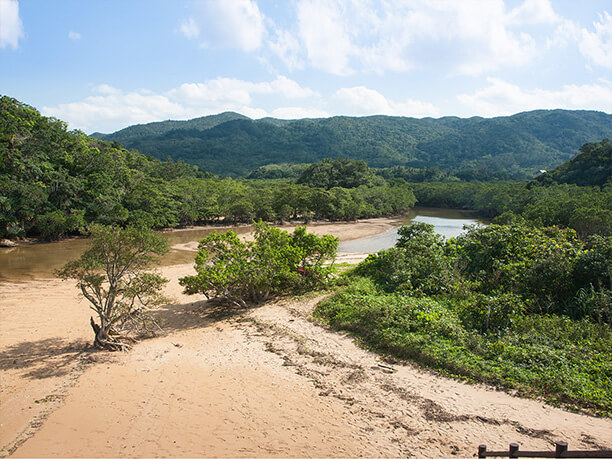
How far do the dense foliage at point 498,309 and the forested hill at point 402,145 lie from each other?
139 meters

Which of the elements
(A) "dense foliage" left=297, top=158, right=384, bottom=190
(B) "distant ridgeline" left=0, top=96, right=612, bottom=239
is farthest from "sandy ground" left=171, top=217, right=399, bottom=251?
(A) "dense foliage" left=297, top=158, right=384, bottom=190

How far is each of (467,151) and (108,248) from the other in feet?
624

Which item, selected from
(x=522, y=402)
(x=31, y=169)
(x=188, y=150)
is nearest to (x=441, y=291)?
(x=522, y=402)

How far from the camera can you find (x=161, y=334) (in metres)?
12.7

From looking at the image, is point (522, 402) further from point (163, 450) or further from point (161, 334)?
point (161, 334)

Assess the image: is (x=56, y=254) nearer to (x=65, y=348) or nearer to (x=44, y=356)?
(x=65, y=348)

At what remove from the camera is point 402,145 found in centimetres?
19462

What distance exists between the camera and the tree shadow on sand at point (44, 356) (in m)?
9.96

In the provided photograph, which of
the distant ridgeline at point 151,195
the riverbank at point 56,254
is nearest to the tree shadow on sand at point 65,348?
the riverbank at point 56,254

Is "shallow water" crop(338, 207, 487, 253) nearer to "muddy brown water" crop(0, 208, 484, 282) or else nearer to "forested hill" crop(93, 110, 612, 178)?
"muddy brown water" crop(0, 208, 484, 282)

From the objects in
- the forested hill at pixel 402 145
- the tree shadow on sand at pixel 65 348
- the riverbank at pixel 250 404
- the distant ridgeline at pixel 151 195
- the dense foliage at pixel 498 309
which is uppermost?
the forested hill at pixel 402 145

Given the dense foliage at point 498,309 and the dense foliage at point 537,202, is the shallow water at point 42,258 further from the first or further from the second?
the dense foliage at point 537,202

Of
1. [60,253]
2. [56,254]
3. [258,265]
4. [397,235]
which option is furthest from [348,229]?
[258,265]

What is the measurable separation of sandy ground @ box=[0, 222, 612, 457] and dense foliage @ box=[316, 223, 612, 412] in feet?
2.42
